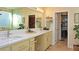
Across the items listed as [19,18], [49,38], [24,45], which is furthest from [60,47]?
[19,18]

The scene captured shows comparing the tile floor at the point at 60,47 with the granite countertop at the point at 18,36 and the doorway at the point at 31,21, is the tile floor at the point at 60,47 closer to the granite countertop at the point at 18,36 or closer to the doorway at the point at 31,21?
the granite countertop at the point at 18,36

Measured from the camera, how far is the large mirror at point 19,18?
168 centimetres

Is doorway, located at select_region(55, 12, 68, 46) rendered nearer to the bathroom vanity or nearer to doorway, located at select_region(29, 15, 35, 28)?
the bathroom vanity

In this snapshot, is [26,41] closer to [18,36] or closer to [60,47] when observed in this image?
[18,36]

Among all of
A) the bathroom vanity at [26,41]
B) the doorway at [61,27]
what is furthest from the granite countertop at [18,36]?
the doorway at [61,27]

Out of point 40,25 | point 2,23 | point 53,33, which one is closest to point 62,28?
point 53,33

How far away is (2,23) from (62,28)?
0.73 metres

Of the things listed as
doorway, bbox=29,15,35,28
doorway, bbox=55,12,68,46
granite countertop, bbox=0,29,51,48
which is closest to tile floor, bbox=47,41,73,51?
doorway, bbox=55,12,68,46

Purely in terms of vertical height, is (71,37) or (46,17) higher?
(46,17)

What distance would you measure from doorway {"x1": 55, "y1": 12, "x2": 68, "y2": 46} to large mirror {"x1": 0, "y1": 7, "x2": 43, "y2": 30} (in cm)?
22
